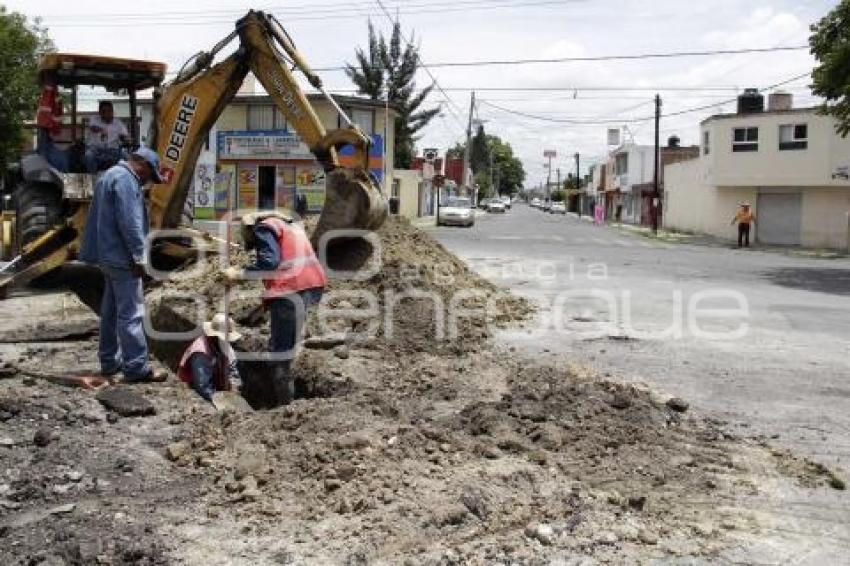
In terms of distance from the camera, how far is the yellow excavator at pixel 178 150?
1090 cm

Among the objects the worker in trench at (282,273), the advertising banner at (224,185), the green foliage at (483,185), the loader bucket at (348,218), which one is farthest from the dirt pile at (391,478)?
the green foliage at (483,185)

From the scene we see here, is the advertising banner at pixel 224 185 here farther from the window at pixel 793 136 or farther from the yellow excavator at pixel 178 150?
Answer: the yellow excavator at pixel 178 150

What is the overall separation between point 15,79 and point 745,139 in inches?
1119

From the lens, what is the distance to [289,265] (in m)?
7.50

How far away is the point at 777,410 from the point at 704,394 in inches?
26.6

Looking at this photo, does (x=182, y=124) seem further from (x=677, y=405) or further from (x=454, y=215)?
(x=454, y=215)

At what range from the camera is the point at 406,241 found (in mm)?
12414

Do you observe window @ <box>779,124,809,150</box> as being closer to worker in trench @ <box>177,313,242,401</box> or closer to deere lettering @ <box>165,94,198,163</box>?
deere lettering @ <box>165,94,198,163</box>

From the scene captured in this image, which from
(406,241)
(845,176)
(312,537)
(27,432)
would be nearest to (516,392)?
(312,537)

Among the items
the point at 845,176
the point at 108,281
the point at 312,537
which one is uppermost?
the point at 845,176

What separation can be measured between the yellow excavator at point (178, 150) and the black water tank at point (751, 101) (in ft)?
108

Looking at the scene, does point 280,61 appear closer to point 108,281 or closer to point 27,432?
point 108,281

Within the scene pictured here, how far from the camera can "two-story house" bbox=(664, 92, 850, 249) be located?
34.8 m

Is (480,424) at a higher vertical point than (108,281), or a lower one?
lower
